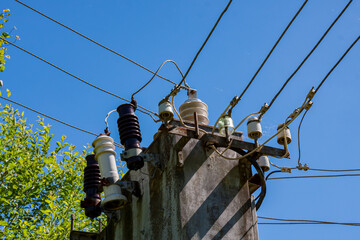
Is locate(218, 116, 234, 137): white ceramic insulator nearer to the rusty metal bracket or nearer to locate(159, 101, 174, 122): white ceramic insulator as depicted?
the rusty metal bracket

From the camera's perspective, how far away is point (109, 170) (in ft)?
24.0

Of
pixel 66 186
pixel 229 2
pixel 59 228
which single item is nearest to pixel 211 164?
pixel 229 2

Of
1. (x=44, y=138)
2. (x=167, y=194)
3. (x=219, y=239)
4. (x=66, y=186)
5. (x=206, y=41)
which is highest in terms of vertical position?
(x=44, y=138)

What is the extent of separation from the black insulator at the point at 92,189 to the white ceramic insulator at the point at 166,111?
1.57m

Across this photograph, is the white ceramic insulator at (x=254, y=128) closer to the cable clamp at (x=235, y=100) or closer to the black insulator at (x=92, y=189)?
the cable clamp at (x=235, y=100)

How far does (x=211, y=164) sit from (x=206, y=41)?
143 cm

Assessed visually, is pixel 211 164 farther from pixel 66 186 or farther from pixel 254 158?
pixel 66 186

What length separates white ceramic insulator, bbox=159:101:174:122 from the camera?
6746 mm

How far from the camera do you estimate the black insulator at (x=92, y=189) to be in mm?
7867

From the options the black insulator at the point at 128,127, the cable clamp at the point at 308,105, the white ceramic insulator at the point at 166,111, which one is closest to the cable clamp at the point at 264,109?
the cable clamp at the point at 308,105

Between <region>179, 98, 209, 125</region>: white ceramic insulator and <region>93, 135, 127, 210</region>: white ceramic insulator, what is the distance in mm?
1040

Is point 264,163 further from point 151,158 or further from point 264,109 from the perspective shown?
point 151,158

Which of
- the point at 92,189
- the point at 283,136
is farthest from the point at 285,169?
the point at 92,189

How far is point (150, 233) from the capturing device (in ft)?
22.0
